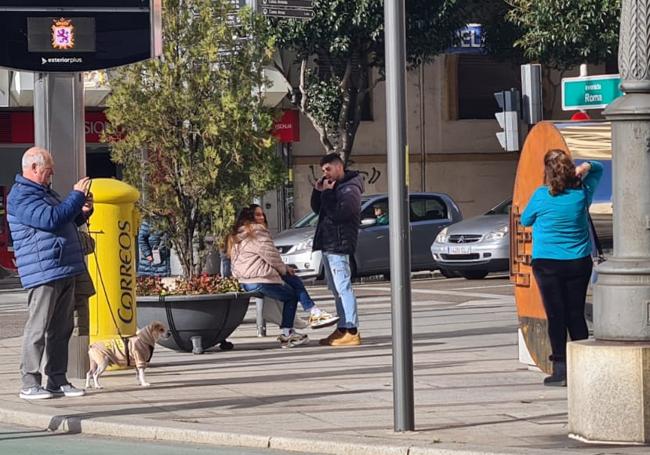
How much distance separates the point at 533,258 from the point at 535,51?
2110 cm

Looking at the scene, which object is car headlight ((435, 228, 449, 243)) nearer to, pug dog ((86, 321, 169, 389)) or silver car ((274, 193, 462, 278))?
silver car ((274, 193, 462, 278))

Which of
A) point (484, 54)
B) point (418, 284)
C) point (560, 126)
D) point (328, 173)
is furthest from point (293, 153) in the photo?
point (560, 126)

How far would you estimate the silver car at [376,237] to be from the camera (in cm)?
2658

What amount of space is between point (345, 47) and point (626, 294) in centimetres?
2336

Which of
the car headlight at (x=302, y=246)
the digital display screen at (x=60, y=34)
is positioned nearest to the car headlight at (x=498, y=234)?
the car headlight at (x=302, y=246)

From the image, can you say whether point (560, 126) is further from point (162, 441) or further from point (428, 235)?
point (428, 235)

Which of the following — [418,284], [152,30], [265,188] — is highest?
[152,30]

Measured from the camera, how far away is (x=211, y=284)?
47.9 feet

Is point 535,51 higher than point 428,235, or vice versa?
point 535,51

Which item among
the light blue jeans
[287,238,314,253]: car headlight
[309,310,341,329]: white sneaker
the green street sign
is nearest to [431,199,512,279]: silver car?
[287,238,314,253]: car headlight

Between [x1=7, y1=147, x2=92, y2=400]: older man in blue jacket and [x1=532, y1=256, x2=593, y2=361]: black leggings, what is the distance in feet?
11.5

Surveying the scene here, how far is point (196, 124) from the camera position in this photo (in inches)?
563

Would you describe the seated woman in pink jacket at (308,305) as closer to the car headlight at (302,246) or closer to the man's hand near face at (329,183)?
the man's hand near face at (329,183)

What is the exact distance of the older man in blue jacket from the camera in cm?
1109
